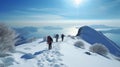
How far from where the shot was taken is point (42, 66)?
1485 centimetres

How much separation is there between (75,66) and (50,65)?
3008 mm

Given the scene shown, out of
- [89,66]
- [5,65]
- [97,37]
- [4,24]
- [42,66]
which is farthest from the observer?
[97,37]

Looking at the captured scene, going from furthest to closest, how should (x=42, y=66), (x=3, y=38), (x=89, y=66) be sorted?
(x=3, y=38) → (x=89, y=66) → (x=42, y=66)

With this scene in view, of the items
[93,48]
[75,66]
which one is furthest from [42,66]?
[93,48]

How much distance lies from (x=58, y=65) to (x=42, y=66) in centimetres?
149

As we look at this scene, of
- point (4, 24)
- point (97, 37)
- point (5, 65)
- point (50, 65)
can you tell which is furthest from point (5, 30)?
point (97, 37)

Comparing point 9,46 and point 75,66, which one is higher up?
point 75,66

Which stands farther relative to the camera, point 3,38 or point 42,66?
point 3,38

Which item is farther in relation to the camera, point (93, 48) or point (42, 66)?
point (93, 48)

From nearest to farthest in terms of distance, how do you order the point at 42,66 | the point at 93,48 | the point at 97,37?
the point at 42,66
the point at 93,48
the point at 97,37

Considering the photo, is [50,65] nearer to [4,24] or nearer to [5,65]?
[5,65]

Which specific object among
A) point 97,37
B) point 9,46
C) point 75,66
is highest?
point 75,66

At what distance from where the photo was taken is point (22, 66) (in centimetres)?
1486

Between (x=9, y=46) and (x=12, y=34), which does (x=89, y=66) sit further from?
(x=12, y=34)
